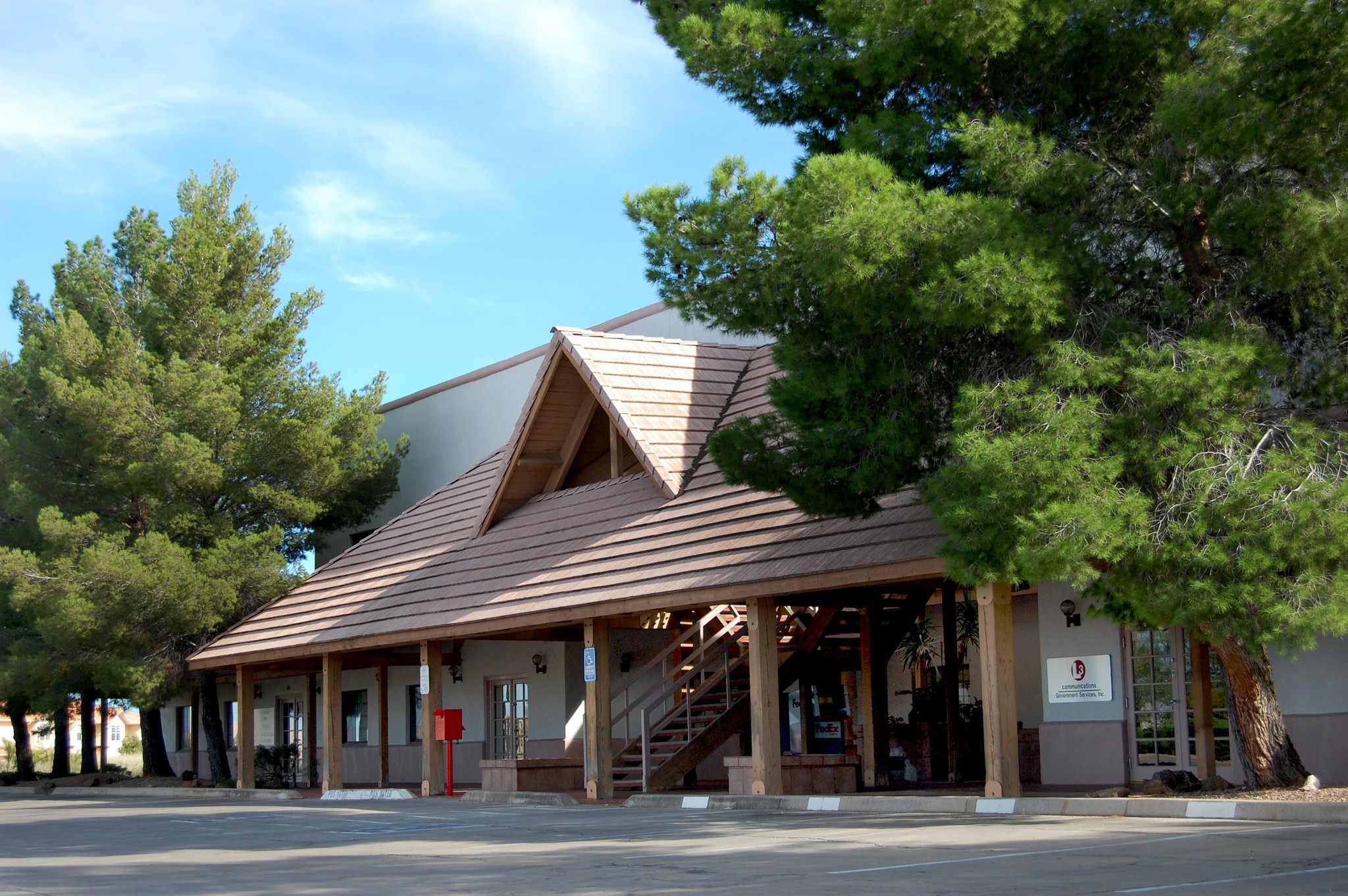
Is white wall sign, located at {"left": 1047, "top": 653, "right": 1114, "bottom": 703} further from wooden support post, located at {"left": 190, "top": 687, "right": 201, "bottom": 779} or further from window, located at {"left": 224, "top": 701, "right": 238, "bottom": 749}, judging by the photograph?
window, located at {"left": 224, "top": 701, "right": 238, "bottom": 749}

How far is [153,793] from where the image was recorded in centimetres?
2853

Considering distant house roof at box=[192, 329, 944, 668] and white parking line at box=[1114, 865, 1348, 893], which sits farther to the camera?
distant house roof at box=[192, 329, 944, 668]

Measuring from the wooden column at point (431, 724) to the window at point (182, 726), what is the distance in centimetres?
1972

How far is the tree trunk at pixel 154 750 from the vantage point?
33969 millimetres

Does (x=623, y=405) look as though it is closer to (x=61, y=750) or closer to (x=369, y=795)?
(x=369, y=795)

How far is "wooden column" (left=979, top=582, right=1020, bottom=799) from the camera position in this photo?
42.9 ft

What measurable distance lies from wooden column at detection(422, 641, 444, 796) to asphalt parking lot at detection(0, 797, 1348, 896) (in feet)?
19.5

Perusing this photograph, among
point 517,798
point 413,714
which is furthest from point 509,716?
point 517,798

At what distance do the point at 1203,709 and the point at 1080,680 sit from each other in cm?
189

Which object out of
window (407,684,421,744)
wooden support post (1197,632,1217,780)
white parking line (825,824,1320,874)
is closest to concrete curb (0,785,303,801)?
window (407,684,421,744)

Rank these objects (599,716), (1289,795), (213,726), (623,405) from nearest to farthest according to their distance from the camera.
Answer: (1289,795), (599,716), (623,405), (213,726)

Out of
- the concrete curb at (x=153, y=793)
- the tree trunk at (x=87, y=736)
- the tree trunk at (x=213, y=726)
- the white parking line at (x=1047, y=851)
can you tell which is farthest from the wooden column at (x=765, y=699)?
the tree trunk at (x=87, y=736)

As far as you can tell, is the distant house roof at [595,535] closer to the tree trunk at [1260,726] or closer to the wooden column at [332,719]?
the wooden column at [332,719]

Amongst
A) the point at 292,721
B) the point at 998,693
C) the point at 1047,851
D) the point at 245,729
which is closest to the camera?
the point at 1047,851
